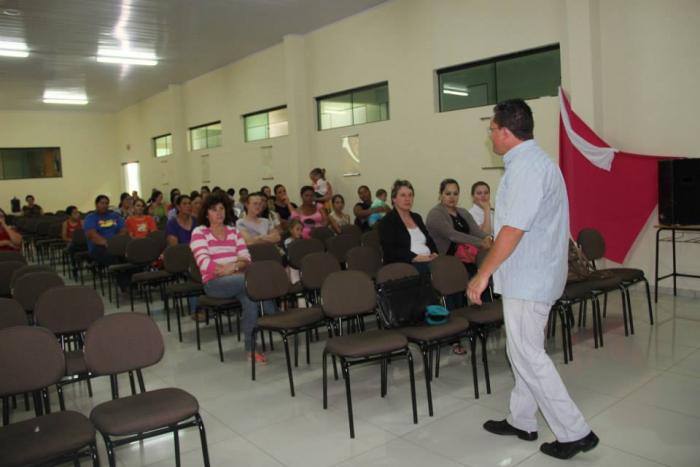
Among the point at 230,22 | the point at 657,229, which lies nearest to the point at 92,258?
the point at 230,22

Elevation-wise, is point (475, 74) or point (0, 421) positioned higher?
point (475, 74)

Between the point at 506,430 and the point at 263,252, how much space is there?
3342 mm

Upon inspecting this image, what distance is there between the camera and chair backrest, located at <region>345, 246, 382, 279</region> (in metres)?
5.24

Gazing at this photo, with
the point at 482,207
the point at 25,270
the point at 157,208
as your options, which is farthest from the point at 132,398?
the point at 157,208

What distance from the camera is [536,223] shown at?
274cm

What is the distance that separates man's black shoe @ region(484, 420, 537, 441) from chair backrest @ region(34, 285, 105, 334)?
2558 millimetres

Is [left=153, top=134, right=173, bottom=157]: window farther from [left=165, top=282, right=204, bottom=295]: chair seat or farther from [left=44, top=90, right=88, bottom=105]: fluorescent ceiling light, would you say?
[left=165, top=282, right=204, bottom=295]: chair seat

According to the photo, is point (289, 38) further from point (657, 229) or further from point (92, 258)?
point (657, 229)

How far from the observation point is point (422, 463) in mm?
2836

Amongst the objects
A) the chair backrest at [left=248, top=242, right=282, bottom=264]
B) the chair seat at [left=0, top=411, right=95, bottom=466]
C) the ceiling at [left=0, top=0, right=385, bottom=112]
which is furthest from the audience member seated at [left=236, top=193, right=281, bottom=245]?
the ceiling at [left=0, top=0, right=385, bottom=112]

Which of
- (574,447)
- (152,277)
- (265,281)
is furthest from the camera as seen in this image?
(152,277)

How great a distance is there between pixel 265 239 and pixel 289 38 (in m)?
5.67

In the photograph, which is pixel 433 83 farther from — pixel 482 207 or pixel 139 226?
pixel 139 226

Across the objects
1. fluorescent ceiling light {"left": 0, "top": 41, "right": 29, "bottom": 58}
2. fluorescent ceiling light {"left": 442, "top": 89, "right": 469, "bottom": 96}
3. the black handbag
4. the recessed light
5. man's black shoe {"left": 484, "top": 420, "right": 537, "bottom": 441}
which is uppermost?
fluorescent ceiling light {"left": 0, "top": 41, "right": 29, "bottom": 58}
